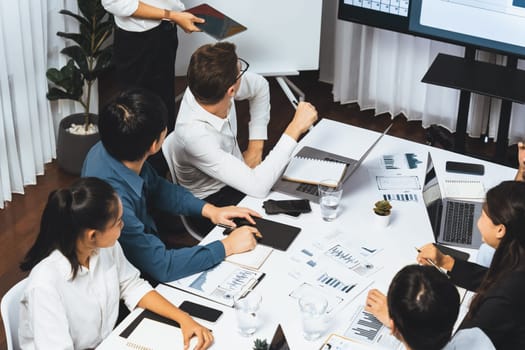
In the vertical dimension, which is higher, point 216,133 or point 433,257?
point 216,133

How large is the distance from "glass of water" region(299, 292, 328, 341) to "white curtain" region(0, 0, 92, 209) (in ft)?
7.36

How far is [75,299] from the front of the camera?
2217 millimetres

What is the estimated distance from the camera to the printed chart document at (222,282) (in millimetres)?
2350

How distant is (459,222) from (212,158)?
0.89 metres

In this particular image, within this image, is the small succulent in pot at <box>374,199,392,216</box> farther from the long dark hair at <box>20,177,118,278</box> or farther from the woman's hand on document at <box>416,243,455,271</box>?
the long dark hair at <box>20,177,118,278</box>

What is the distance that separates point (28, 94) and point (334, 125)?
5.46ft

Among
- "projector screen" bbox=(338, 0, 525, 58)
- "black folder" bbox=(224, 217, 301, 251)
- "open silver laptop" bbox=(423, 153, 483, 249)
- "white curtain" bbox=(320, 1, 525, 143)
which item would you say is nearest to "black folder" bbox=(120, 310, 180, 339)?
"black folder" bbox=(224, 217, 301, 251)

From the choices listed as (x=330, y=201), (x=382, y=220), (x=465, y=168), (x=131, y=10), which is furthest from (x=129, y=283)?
(x=131, y=10)

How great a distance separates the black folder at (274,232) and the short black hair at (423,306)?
0.69 meters

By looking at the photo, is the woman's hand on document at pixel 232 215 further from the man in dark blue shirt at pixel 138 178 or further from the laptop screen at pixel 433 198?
the laptop screen at pixel 433 198

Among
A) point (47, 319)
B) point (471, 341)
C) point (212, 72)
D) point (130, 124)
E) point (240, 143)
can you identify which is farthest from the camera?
point (240, 143)

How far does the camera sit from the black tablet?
3.86 metres

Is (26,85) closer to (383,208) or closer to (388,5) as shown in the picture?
(388,5)

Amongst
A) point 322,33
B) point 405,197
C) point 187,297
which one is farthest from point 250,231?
point 322,33
